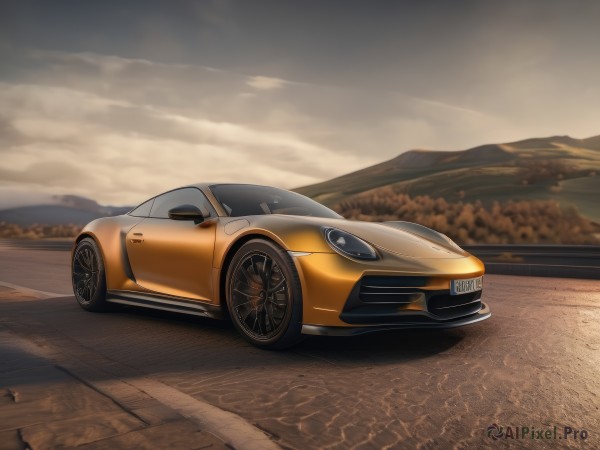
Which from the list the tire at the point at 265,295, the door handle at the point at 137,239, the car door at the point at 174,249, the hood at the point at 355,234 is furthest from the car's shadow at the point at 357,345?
the door handle at the point at 137,239

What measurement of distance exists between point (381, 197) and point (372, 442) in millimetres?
32508

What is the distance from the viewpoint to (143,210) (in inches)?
235

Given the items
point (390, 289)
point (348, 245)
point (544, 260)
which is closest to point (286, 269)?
point (348, 245)

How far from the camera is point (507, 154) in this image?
234ft

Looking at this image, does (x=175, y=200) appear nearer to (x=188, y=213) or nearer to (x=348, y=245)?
(x=188, y=213)

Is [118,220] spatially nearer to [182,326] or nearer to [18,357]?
[182,326]

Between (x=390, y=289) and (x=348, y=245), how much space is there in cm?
43

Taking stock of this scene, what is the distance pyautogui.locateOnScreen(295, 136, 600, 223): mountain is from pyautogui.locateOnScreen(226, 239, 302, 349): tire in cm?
2524

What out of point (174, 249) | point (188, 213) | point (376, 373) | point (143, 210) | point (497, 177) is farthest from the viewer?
point (497, 177)

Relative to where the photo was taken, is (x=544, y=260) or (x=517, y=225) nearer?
(x=544, y=260)

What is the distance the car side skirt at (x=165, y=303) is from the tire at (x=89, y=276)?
0.15m

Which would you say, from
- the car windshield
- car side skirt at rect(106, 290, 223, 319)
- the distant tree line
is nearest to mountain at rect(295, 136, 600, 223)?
the distant tree line

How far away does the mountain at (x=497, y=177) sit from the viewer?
34.4 m

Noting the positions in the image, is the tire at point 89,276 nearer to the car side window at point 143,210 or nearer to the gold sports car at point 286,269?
the gold sports car at point 286,269
